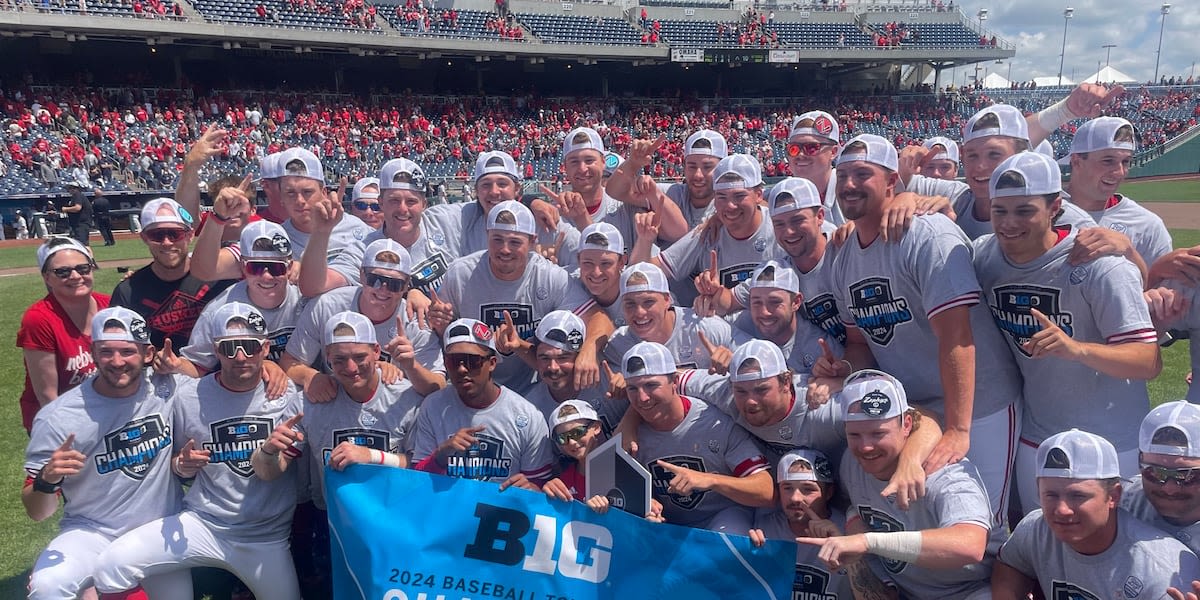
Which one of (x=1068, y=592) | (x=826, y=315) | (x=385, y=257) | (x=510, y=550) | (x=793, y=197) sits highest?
(x=793, y=197)

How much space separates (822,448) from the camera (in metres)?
4.82

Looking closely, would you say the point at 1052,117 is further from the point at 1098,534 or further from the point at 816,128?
the point at 1098,534

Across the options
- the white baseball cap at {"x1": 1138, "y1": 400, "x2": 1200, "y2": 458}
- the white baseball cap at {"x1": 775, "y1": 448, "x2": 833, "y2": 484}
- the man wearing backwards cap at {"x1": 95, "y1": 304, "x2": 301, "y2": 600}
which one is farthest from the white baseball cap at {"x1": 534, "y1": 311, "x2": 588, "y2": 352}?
the white baseball cap at {"x1": 1138, "y1": 400, "x2": 1200, "y2": 458}

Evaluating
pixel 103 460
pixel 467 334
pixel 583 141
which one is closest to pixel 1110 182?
pixel 583 141

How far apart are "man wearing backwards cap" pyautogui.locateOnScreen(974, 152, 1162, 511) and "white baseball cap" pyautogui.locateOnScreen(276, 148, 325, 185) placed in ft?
16.0

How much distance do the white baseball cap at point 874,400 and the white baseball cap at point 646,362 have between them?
106 centimetres

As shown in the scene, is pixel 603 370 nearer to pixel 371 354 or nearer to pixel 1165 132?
pixel 371 354

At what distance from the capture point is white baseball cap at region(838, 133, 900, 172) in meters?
4.54

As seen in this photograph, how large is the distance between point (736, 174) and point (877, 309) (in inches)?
60.7

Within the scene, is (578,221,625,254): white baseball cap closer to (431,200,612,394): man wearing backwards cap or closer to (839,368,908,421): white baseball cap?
(431,200,612,394): man wearing backwards cap

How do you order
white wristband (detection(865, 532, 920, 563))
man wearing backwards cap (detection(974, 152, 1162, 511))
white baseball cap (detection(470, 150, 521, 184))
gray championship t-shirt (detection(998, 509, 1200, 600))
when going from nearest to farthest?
gray championship t-shirt (detection(998, 509, 1200, 600)) < white wristband (detection(865, 532, 920, 563)) < man wearing backwards cap (detection(974, 152, 1162, 511)) < white baseball cap (detection(470, 150, 521, 184))

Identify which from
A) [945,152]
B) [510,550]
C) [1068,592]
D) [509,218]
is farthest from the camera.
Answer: [945,152]

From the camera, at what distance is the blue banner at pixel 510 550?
4.28 metres

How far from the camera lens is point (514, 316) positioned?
5.88m
